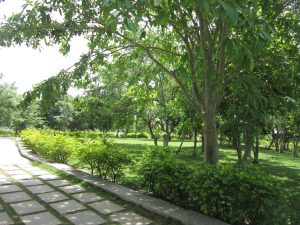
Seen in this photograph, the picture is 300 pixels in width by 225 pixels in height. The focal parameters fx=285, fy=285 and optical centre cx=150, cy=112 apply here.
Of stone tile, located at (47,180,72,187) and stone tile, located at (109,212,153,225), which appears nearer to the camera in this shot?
stone tile, located at (109,212,153,225)

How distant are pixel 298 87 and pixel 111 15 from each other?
18.8 feet

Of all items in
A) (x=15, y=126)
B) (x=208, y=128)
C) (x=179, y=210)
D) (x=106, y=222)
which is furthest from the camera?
(x=15, y=126)

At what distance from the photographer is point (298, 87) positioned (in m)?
6.54

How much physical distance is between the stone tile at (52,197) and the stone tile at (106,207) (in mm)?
763

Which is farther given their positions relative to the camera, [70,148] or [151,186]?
[70,148]

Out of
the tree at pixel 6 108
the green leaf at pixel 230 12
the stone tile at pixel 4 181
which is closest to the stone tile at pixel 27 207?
the stone tile at pixel 4 181

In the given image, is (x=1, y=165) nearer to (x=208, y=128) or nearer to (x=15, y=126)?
(x=208, y=128)

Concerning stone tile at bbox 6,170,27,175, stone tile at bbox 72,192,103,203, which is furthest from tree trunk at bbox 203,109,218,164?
stone tile at bbox 6,170,27,175

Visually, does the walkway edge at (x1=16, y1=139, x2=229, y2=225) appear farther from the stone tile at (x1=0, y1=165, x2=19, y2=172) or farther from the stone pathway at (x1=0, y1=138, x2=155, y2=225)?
the stone tile at (x1=0, y1=165, x2=19, y2=172)

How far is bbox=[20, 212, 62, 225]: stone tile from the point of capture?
4.33m

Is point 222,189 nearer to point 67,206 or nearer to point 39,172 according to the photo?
point 67,206

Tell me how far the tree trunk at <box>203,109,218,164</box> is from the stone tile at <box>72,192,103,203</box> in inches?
102

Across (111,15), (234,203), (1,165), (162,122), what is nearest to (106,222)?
(234,203)

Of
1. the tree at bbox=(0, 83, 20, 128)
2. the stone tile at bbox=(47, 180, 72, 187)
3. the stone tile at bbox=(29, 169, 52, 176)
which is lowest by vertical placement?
the stone tile at bbox=(47, 180, 72, 187)
